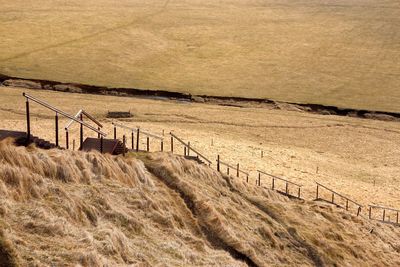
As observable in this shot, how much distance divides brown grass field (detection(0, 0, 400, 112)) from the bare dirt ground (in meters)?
2.91

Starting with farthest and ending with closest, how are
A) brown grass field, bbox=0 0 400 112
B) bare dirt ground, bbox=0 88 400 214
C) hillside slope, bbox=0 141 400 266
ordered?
brown grass field, bbox=0 0 400 112, bare dirt ground, bbox=0 88 400 214, hillside slope, bbox=0 141 400 266

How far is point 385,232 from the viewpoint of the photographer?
15.8 m

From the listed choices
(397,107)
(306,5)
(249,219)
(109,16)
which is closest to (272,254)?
(249,219)

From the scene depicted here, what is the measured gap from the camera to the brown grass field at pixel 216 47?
3459 cm

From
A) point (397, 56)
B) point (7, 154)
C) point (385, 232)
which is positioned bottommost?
point (385, 232)

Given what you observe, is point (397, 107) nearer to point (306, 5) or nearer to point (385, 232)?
point (385, 232)

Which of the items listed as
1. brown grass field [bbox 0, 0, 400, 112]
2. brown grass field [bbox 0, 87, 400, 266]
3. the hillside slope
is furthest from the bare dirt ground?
the hillside slope

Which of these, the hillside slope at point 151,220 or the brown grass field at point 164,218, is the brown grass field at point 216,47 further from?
the hillside slope at point 151,220

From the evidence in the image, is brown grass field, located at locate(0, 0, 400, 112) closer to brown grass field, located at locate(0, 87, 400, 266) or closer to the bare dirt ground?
the bare dirt ground

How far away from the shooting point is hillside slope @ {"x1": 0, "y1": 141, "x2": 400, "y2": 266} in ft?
33.9

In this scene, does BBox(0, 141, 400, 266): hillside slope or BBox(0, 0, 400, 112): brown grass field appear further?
BBox(0, 0, 400, 112): brown grass field

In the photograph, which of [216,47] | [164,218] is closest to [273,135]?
[164,218]

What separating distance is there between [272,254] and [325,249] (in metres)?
1.47

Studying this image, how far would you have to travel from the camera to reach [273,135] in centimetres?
2703
